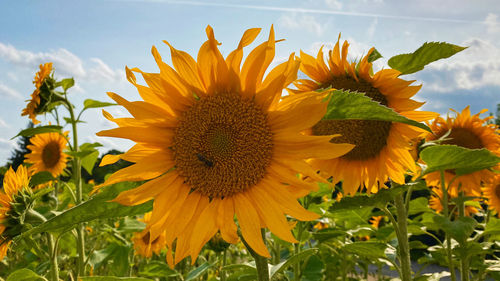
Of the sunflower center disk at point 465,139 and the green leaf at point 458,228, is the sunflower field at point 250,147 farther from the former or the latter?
the sunflower center disk at point 465,139

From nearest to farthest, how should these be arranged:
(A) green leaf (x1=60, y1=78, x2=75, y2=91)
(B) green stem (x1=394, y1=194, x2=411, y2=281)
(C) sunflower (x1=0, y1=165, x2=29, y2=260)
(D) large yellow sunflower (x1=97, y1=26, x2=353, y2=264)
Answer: (D) large yellow sunflower (x1=97, y1=26, x2=353, y2=264), (B) green stem (x1=394, y1=194, x2=411, y2=281), (C) sunflower (x1=0, y1=165, x2=29, y2=260), (A) green leaf (x1=60, y1=78, x2=75, y2=91)

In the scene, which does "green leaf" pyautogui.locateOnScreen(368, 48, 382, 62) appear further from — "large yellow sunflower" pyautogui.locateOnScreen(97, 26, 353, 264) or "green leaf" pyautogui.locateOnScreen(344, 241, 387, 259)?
"green leaf" pyautogui.locateOnScreen(344, 241, 387, 259)

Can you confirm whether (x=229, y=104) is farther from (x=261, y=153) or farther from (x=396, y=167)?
(x=396, y=167)

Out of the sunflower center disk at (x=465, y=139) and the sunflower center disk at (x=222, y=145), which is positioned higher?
the sunflower center disk at (x=465, y=139)

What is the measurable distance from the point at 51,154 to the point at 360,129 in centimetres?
387

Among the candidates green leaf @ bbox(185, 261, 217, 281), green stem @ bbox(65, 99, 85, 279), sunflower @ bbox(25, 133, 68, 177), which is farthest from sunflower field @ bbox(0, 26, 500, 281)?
sunflower @ bbox(25, 133, 68, 177)

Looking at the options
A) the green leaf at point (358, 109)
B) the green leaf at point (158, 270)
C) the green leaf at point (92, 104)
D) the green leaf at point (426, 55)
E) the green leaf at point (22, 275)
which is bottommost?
the green leaf at point (158, 270)

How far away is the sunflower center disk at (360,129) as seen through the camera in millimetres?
1407

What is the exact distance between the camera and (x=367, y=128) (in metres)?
1.47

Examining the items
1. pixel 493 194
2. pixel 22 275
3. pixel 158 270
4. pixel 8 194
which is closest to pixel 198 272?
pixel 158 270

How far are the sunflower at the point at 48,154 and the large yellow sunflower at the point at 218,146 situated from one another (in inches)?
141

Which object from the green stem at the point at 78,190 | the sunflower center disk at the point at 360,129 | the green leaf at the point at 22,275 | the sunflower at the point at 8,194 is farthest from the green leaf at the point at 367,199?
the green stem at the point at 78,190

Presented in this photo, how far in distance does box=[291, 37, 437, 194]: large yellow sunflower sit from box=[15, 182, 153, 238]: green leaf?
2.37 feet

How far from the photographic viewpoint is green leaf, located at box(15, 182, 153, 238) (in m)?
0.90
